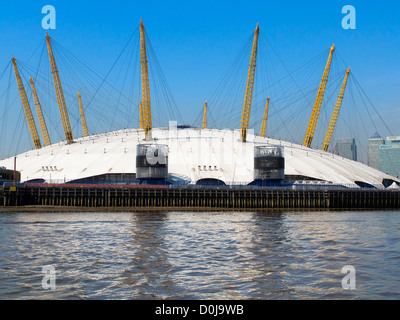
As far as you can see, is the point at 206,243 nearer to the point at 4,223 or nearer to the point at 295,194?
the point at 4,223

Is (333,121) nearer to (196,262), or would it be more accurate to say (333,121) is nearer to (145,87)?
(145,87)

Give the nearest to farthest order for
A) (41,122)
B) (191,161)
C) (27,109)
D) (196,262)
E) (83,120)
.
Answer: (196,262) → (191,161) → (27,109) → (41,122) → (83,120)

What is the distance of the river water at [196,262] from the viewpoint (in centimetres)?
2302

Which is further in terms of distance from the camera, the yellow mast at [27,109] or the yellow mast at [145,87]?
the yellow mast at [27,109]

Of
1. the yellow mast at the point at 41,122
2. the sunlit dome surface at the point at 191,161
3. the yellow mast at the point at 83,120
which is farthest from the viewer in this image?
the yellow mast at the point at 83,120

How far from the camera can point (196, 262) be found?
30.2m

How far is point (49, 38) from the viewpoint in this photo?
11750 cm

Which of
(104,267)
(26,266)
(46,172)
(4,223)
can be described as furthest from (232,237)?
(46,172)

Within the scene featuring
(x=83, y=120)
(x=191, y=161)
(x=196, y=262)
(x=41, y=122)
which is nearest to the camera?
(x=196, y=262)

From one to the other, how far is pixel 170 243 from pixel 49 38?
93.8 metres

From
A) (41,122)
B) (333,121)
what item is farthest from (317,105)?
(41,122)

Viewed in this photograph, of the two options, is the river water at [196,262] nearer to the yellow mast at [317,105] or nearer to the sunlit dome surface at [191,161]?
the sunlit dome surface at [191,161]

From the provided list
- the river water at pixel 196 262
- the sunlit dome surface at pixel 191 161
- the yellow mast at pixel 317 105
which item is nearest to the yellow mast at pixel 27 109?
→ the sunlit dome surface at pixel 191 161

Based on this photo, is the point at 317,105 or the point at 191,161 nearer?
the point at 191,161
